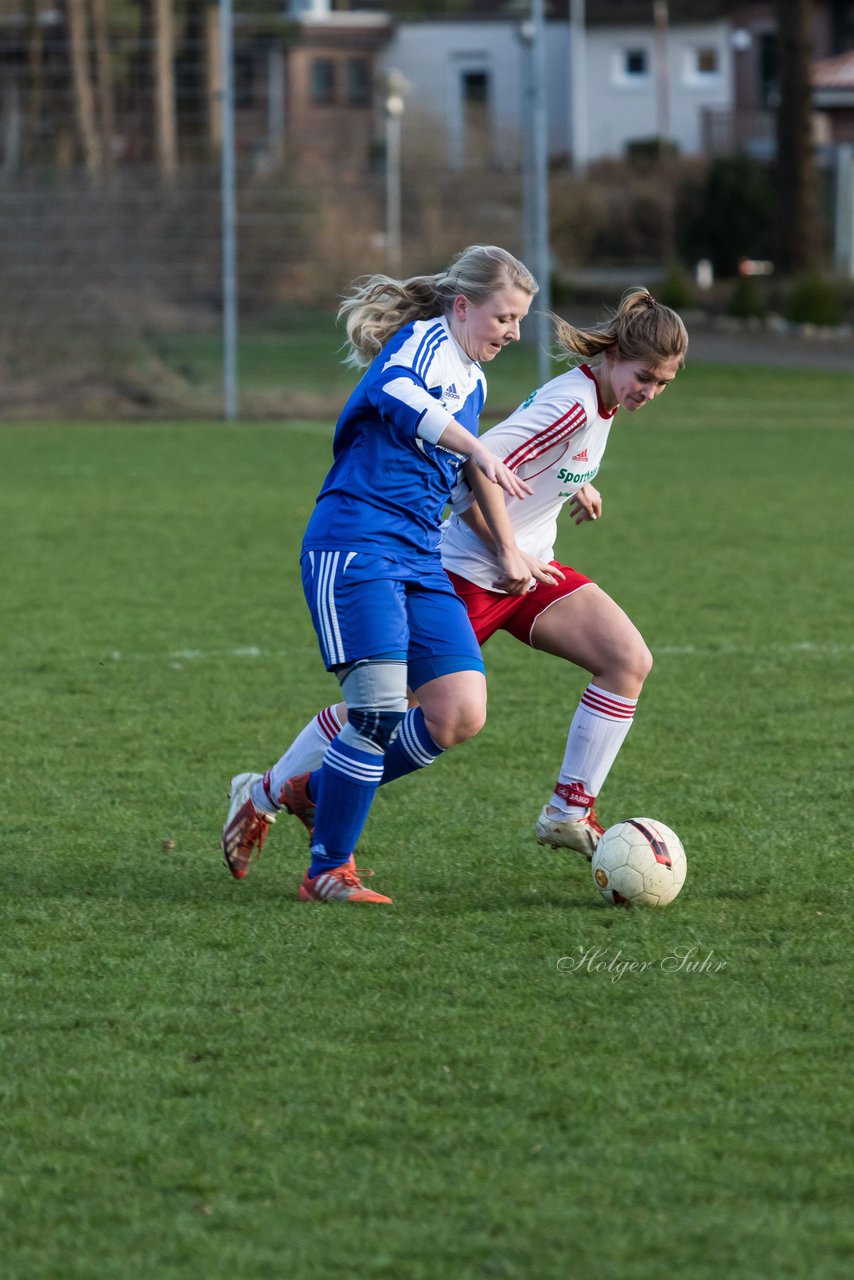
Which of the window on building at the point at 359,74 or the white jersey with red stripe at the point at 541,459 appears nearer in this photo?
the white jersey with red stripe at the point at 541,459

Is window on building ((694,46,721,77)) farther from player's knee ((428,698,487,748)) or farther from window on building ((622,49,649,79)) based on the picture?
player's knee ((428,698,487,748))

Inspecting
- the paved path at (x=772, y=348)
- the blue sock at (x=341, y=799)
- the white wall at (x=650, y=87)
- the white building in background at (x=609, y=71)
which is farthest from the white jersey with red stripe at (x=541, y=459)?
the white wall at (x=650, y=87)

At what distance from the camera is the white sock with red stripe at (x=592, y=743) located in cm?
493

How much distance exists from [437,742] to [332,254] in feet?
56.0

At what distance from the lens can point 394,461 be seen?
14.6ft

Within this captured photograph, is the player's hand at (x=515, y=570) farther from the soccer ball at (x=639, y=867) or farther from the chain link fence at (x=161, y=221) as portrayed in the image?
the chain link fence at (x=161, y=221)

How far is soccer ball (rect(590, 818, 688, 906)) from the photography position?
4.48 meters

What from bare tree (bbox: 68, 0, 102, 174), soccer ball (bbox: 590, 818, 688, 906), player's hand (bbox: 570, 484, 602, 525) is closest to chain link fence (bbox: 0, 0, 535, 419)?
bare tree (bbox: 68, 0, 102, 174)

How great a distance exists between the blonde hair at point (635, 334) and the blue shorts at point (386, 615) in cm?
70

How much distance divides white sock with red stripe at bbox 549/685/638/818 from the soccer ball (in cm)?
33

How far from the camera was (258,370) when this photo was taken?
2173cm

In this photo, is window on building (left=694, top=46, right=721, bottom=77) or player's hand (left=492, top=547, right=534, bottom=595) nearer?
player's hand (left=492, top=547, right=534, bottom=595)

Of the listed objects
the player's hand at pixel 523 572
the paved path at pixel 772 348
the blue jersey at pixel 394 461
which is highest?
the blue jersey at pixel 394 461

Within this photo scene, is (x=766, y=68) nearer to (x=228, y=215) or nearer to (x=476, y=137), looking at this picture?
(x=476, y=137)
